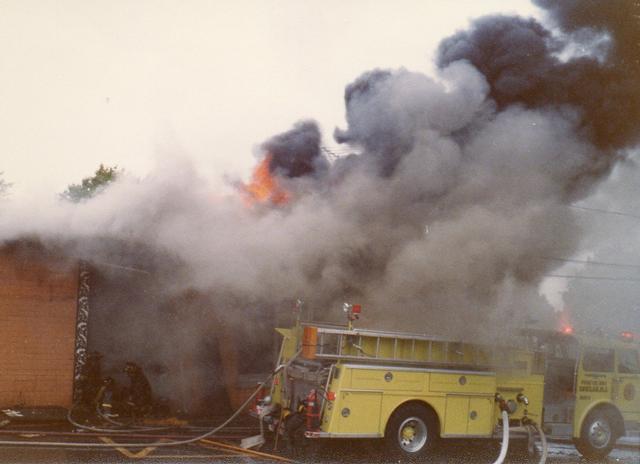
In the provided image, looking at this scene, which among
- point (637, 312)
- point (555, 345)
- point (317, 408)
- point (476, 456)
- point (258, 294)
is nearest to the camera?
point (317, 408)

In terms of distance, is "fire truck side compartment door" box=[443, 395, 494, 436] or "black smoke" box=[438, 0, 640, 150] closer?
"fire truck side compartment door" box=[443, 395, 494, 436]

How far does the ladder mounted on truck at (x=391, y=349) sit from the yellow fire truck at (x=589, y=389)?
5.14 ft

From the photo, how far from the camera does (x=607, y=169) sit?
13.0 m

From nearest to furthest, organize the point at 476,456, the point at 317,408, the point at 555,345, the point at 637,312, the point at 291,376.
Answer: the point at 317,408 → the point at 291,376 → the point at 476,456 → the point at 555,345 → the point at 637,312

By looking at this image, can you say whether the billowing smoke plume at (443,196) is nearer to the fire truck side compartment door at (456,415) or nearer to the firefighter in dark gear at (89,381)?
the fire truck side compartment door at (456,415)

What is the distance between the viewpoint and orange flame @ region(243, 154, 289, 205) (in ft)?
42.4

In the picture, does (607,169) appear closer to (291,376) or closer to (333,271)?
(333,271)

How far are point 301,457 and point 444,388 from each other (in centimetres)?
239

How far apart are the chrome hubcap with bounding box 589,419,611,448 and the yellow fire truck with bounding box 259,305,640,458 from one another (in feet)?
0.06

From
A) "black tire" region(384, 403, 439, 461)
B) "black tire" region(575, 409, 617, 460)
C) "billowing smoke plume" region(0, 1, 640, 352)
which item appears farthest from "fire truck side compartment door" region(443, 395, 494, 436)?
"black tire" region(575, 409, 617, 460)

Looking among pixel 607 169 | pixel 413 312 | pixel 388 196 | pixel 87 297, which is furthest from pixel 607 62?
pixel 87 297

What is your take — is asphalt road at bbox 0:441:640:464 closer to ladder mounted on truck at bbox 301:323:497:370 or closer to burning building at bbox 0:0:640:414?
ladder mounted on truck at bbox 301:323:497:370

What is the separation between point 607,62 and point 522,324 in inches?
199

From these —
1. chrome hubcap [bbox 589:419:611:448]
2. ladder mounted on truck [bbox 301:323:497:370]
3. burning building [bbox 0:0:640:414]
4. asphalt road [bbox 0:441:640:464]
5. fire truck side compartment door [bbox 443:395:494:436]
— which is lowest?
asphalt road [bbox 0:441:640:464]
